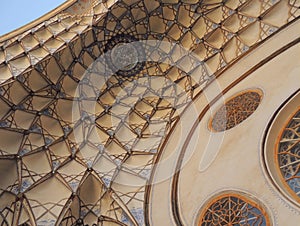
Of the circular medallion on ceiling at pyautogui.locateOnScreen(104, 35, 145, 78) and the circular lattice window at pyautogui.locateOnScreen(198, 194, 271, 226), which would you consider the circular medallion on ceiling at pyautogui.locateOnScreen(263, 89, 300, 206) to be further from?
the circular medallion on ceiling at pyautogui.locateOnScreen(104, 35, 145, 78)

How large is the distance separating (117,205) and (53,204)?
1.75 m

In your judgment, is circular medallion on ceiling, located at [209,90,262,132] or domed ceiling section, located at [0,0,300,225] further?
domed ceiling section, located at [0,0,300,225]

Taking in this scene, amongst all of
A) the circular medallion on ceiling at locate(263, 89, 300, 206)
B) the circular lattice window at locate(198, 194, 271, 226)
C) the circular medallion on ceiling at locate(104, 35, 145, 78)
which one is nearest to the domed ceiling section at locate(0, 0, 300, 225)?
the circular medallion on ceiling at locate(104, 35, 145, 78)

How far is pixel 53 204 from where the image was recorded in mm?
11953

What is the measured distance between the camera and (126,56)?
46.6 feet

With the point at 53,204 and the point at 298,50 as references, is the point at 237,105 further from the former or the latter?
the point at 53,204

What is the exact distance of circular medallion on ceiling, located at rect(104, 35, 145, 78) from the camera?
13945 millimetres

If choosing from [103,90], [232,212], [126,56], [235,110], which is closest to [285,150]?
[232,212]

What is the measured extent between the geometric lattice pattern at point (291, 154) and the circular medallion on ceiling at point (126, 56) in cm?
564

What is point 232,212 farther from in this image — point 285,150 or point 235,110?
point 235,110

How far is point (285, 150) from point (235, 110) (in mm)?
1999

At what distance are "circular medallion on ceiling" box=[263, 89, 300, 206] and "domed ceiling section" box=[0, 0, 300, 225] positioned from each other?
9.65 ft

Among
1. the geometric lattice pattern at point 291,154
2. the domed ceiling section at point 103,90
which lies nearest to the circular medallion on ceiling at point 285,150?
the geometric lattice pattern at point 291,154

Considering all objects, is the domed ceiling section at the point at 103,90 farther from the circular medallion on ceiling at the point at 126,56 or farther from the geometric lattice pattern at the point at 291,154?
the geometric lattice pattern at the point at 291,154
